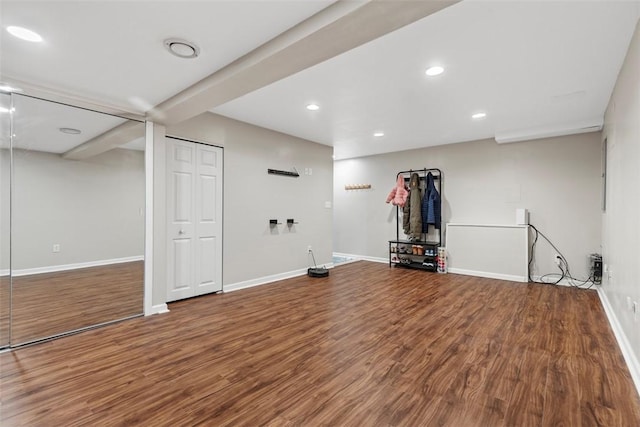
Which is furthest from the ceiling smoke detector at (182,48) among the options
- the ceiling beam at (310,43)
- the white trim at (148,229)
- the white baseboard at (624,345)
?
the white baseboard at (624,345)

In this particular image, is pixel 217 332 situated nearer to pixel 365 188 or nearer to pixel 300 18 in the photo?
pixel 300 18

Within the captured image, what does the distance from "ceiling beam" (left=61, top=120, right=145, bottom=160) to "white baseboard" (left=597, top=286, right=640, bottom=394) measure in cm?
484

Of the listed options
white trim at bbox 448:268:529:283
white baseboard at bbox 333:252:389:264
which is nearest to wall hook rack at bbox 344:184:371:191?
white baseboard at bbox 333:252:389:264

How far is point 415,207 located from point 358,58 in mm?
3950

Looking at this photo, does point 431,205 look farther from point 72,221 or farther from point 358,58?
point 72,221

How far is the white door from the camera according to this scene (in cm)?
371

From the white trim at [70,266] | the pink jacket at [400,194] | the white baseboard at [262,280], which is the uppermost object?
the pink jacket at [400,194]

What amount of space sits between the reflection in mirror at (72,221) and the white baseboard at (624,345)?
4408mm

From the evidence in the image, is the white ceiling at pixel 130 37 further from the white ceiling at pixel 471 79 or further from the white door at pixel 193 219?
the white door at pixel 193 219

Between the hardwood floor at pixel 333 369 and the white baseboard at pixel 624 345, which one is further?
the white baseboard at pixel 624 345

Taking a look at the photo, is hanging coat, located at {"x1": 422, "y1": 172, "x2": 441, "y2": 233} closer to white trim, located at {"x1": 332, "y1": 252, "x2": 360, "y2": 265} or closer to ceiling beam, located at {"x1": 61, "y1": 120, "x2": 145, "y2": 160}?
white trim, located at {"x1": 332, "y1": 252, "x2": 360, "y2": 265}

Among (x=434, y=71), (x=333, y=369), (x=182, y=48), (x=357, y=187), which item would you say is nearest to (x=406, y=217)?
(x=357, y=187)

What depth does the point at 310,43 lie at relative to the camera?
6.14 ft

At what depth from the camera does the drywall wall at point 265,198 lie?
4203 millimetres
